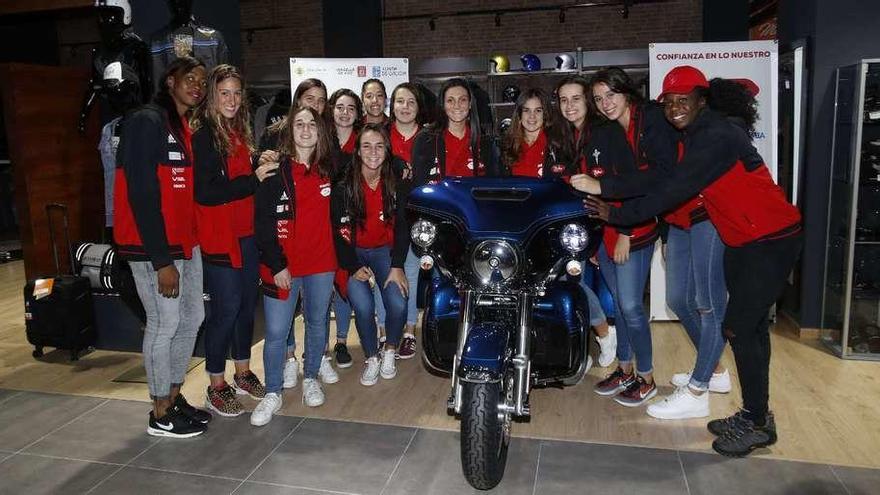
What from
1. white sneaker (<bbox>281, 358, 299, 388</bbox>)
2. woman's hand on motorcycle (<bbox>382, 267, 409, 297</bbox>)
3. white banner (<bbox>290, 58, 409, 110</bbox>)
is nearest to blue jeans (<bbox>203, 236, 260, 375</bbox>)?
white sneaker (<bbox>281, 358, 299, 388</bbox>)

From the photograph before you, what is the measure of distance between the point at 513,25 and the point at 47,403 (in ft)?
27.5

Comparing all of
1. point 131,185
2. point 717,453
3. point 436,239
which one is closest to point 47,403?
point 131,185

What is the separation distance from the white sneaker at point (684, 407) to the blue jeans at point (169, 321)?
6.70 ft

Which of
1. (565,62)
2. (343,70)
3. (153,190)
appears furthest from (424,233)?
(565,62)

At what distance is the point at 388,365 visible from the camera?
3.44 m

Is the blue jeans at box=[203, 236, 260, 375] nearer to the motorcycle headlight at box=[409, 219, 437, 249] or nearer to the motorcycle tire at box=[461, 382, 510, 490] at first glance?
the motorcycle headlight at box=[409, 219, 437, 249]

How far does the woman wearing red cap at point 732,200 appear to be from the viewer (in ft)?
7.43

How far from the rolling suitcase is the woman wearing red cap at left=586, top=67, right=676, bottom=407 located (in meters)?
3.00

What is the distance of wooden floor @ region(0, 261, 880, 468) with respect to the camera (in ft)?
8.78

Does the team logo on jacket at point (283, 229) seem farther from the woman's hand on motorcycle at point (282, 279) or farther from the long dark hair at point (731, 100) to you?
the long dark hair at point (731, 100)

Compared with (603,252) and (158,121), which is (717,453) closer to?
(603,252)

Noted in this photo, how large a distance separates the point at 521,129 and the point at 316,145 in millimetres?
1070

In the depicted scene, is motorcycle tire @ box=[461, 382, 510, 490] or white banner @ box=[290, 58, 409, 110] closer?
motorcycle tire @ box=[461, 382, 510, 490]

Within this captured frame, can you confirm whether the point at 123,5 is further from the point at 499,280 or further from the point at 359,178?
the point at 499,280
